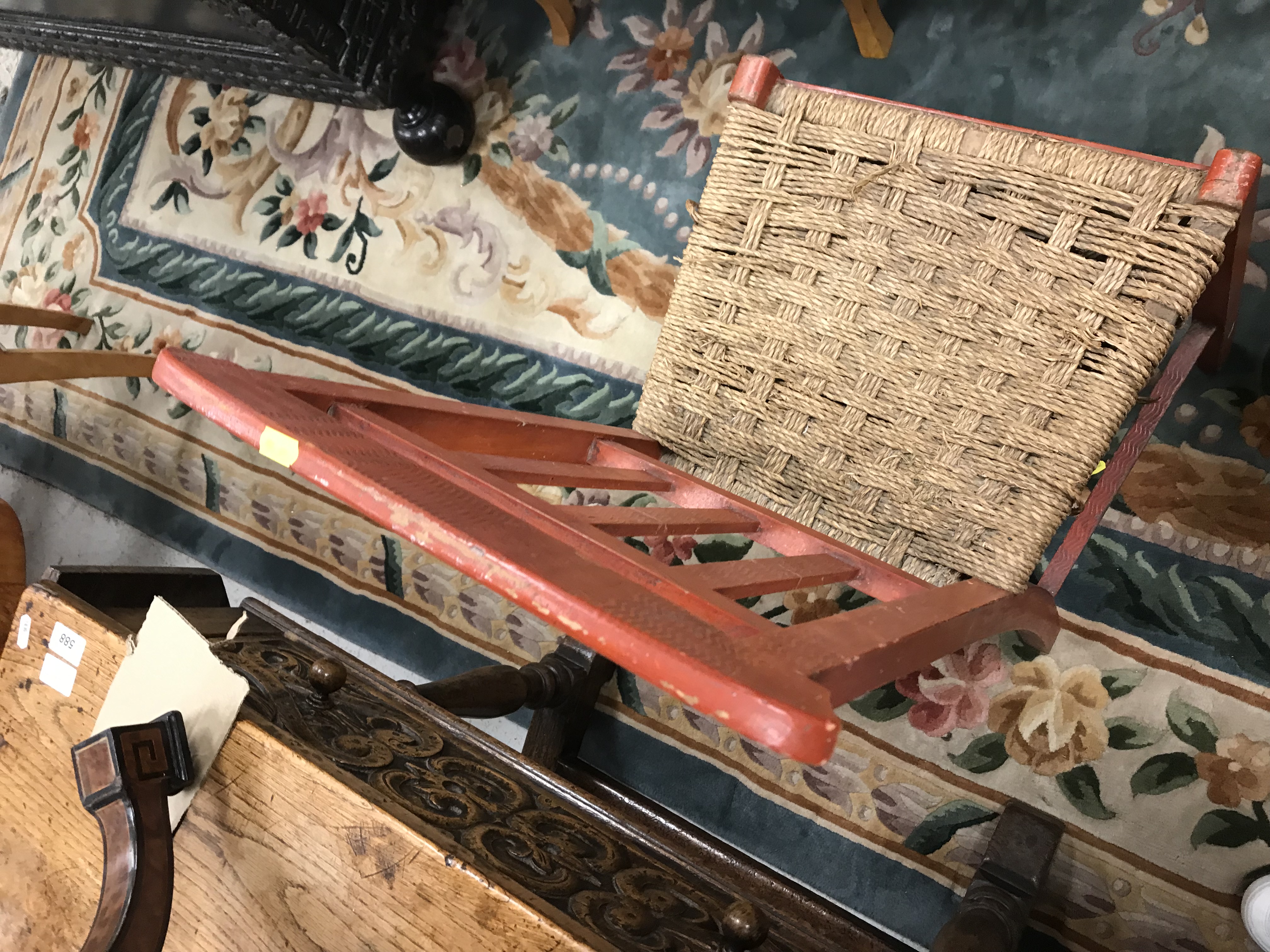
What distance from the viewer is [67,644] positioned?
846 mm

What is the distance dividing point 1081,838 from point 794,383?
32.9 inches

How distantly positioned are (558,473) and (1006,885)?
2.69ft

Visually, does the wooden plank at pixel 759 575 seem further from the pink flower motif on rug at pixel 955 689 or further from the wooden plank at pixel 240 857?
the pink flower motif on rug at pixel 955 689

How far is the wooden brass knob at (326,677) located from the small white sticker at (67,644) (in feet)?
0.71

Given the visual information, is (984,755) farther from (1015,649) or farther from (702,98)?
(702,98)

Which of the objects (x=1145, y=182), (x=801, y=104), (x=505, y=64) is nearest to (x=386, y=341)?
(x=505, y=64)

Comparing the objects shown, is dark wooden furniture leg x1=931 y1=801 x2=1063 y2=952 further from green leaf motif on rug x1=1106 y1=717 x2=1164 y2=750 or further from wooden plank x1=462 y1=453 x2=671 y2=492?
wooden plank x1=462 y1=453 x2=671 y2=492

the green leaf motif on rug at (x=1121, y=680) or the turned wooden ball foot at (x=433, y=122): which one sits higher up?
the turned wooden ball foot at (x=433, y=122)

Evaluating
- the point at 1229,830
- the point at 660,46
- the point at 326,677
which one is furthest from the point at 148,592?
the point at 1229,830

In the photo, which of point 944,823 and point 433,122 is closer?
point 944,823

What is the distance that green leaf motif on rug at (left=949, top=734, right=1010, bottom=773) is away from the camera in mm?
1318

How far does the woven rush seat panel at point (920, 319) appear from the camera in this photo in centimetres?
86

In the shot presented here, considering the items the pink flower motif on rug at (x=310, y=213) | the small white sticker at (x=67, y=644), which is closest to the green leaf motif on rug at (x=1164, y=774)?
the small white sticker at (x=67, y=644)

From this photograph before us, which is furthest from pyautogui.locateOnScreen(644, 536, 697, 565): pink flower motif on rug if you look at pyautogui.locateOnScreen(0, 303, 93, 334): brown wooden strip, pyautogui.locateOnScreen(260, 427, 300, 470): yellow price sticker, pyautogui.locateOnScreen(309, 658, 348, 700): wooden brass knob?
pyautogui.locateOnScreen(0, 303, 93, 334): brown wooden strip
